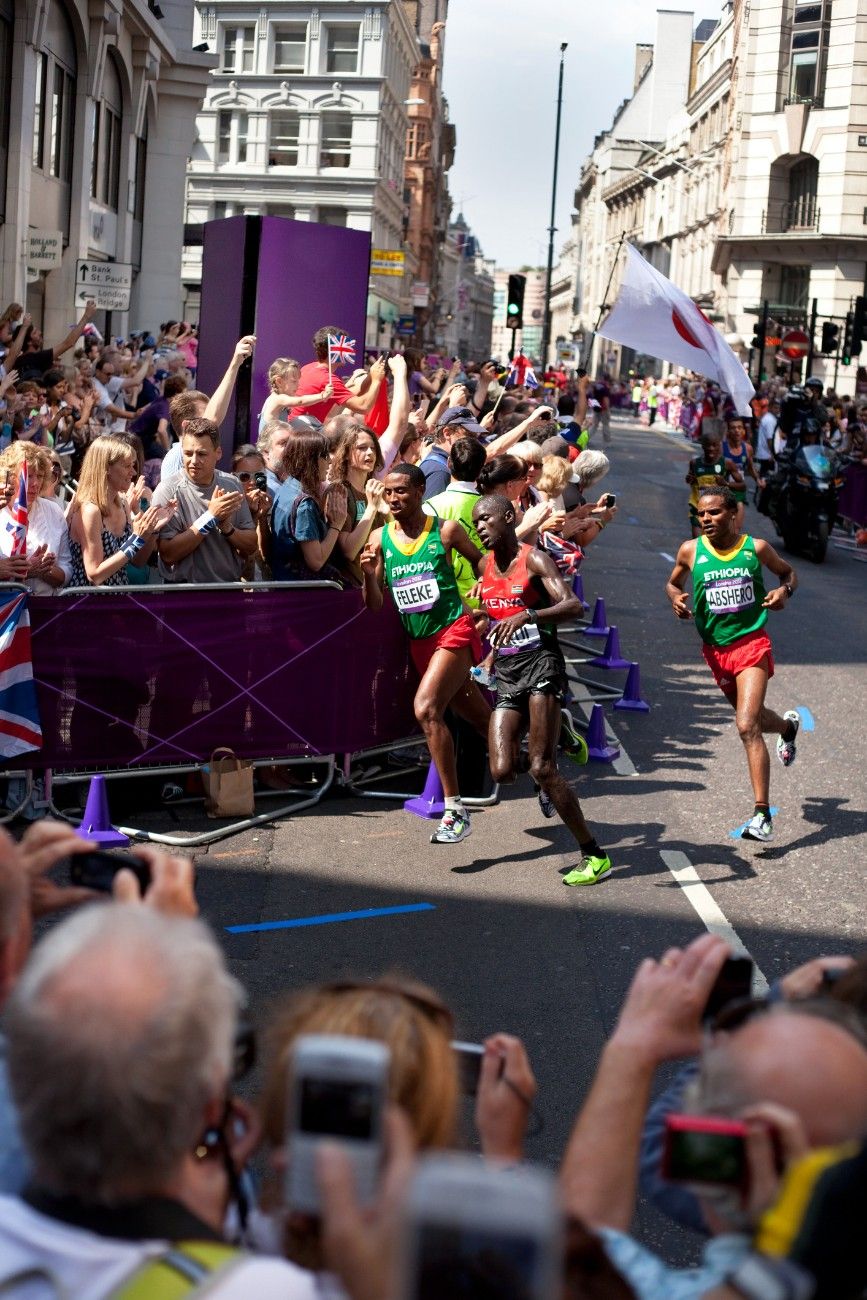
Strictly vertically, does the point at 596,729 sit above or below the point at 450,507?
below

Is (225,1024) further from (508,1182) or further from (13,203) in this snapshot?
(13,203)

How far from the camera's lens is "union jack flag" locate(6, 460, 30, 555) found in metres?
8.02

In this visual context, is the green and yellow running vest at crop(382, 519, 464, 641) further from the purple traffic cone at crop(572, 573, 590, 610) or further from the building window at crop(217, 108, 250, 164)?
the building window at crop(217, 108, 250, 164)

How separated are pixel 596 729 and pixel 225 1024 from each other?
27.7ft

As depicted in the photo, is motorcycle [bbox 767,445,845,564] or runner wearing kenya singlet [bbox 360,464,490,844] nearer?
runner wearing kenya singlet [bbox 360,464,490,844]

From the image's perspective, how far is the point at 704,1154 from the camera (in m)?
1.95

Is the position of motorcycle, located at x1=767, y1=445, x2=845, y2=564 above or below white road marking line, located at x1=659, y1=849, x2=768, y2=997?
above

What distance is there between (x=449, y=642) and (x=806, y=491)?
14.4 meters

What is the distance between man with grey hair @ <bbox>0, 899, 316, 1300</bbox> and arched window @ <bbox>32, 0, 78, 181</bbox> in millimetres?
25757

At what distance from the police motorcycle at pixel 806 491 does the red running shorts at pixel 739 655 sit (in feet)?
43.3

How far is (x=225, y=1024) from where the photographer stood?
2.06m

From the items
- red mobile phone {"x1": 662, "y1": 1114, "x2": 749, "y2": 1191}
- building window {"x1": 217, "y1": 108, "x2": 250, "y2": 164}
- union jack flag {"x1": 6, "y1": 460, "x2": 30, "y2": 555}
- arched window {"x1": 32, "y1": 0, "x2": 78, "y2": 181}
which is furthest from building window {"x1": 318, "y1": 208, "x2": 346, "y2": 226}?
red mobile phone {"x1": 662, "y1": 1114, "x2": 749, "y2": 1191}

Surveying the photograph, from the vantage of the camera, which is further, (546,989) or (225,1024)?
(546,989)

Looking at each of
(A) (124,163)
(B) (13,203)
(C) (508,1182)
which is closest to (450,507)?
(C) (508,1182)
